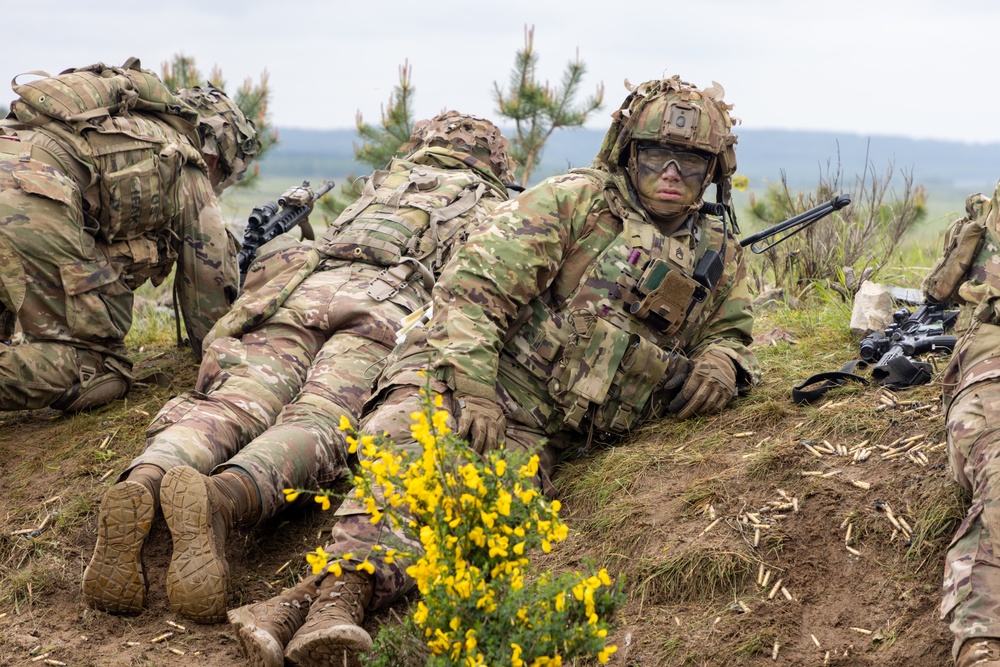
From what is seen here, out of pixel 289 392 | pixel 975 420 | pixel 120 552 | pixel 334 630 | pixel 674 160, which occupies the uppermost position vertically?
pixel 674 160

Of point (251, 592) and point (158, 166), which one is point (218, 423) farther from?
point (158, 166)

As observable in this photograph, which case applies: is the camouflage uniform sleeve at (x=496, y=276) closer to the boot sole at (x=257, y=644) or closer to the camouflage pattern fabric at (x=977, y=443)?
the boot sole at (x=257, y=644)

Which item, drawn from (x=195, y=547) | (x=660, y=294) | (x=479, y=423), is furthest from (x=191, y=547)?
(x=660, y=294)

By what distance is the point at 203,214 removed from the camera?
20.2 ft

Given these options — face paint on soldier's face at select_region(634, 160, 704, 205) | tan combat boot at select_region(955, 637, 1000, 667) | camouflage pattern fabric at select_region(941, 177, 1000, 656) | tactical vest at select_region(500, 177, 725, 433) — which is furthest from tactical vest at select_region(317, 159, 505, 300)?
tan combat boot at select_region(955, 637, 1000, 667)

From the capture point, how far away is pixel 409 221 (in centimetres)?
582

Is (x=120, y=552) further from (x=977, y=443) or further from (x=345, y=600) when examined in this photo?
(x=977, y=443)

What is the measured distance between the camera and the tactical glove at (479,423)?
14.1ft

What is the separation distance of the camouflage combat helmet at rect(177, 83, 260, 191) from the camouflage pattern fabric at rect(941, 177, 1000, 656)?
4262mm

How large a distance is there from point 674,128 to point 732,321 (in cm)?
101

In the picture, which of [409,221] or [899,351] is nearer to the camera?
[899,351]

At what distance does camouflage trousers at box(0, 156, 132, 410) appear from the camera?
546 cm

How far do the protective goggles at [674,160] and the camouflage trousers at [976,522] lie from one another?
4.95 feet

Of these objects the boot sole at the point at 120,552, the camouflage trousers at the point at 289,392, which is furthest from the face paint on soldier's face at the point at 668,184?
the boot sole at the point at 120,552
